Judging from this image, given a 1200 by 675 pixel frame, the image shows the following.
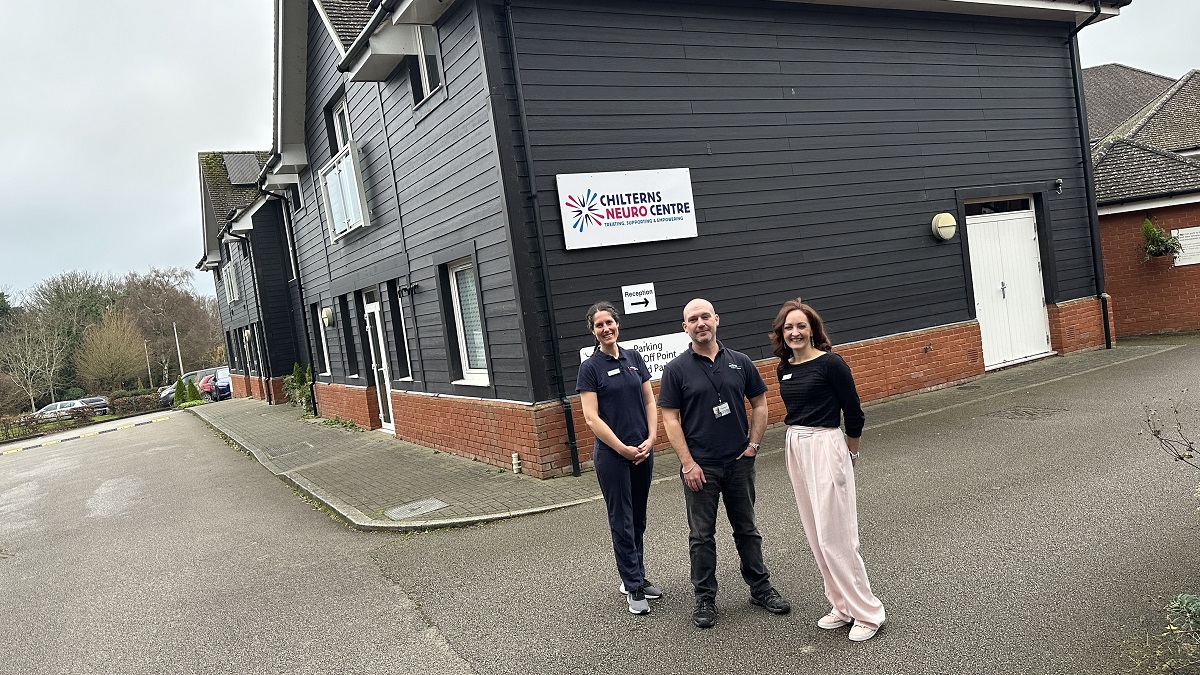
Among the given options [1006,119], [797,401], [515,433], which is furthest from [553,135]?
[1006,119]

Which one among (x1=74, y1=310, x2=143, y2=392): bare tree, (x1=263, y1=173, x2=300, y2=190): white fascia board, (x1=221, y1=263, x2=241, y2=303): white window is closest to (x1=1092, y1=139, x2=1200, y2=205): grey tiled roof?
(x1=263, y1=173, x2=300, y2=190): white fascia board

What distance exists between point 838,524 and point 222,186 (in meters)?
32.2

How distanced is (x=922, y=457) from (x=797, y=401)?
4116 millimetres

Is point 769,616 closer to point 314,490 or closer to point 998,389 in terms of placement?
point 314,490

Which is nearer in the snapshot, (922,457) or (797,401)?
(797,401)

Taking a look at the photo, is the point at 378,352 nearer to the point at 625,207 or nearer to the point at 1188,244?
the point at 625,207

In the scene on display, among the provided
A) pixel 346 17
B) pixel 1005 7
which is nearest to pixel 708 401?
pixel 1005 7

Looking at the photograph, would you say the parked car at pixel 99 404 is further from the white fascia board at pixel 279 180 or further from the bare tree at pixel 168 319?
the white fascia board at pixel 279 180

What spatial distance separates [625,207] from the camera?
9320 millimetres

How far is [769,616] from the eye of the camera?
177 inches

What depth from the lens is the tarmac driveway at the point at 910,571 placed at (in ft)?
13.0

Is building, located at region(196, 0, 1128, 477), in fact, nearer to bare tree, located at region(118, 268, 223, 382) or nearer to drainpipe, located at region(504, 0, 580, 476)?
drainpipe, located at region(504, 0, 580, 476)

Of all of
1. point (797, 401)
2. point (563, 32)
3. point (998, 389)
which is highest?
point (563, 32)

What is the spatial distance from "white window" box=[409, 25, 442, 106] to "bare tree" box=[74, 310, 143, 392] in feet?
165
